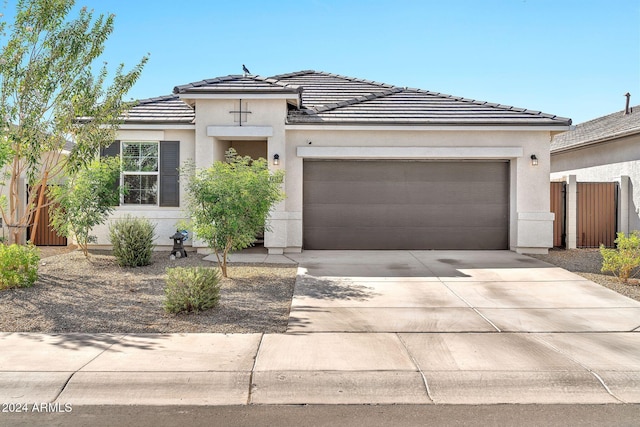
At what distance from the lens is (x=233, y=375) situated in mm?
4637

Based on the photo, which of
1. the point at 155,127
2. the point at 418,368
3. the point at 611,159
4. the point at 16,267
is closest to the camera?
the point at 418,368

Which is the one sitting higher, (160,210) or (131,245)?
(160,210)

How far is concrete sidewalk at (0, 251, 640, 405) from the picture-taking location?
14.5ft

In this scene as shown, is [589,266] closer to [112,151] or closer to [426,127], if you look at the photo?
[426,127]

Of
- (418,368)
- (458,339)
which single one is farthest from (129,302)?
(458,339)

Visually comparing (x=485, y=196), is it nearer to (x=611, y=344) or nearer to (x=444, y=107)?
(x=444, y=107)

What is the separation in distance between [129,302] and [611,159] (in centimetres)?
1587

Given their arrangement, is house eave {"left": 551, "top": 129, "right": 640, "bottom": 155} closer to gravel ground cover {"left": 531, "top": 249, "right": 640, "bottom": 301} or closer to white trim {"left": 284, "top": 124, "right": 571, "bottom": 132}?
white trim {"left": 284, "top": 124, "right": 571, "bottom": 132}

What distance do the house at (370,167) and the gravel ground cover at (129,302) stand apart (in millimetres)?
3007

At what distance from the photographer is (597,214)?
1451cm

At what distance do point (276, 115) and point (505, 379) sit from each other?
9.74 meters

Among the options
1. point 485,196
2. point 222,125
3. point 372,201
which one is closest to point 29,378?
point 222,125

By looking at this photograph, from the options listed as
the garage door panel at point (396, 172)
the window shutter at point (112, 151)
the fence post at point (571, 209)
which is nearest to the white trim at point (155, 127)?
the window shutter at point (112, 151)

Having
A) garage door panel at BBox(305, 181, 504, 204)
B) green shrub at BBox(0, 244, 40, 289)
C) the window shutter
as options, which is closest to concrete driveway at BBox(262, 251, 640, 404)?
garage door panel at BBox(305, 181, 504, 204)
